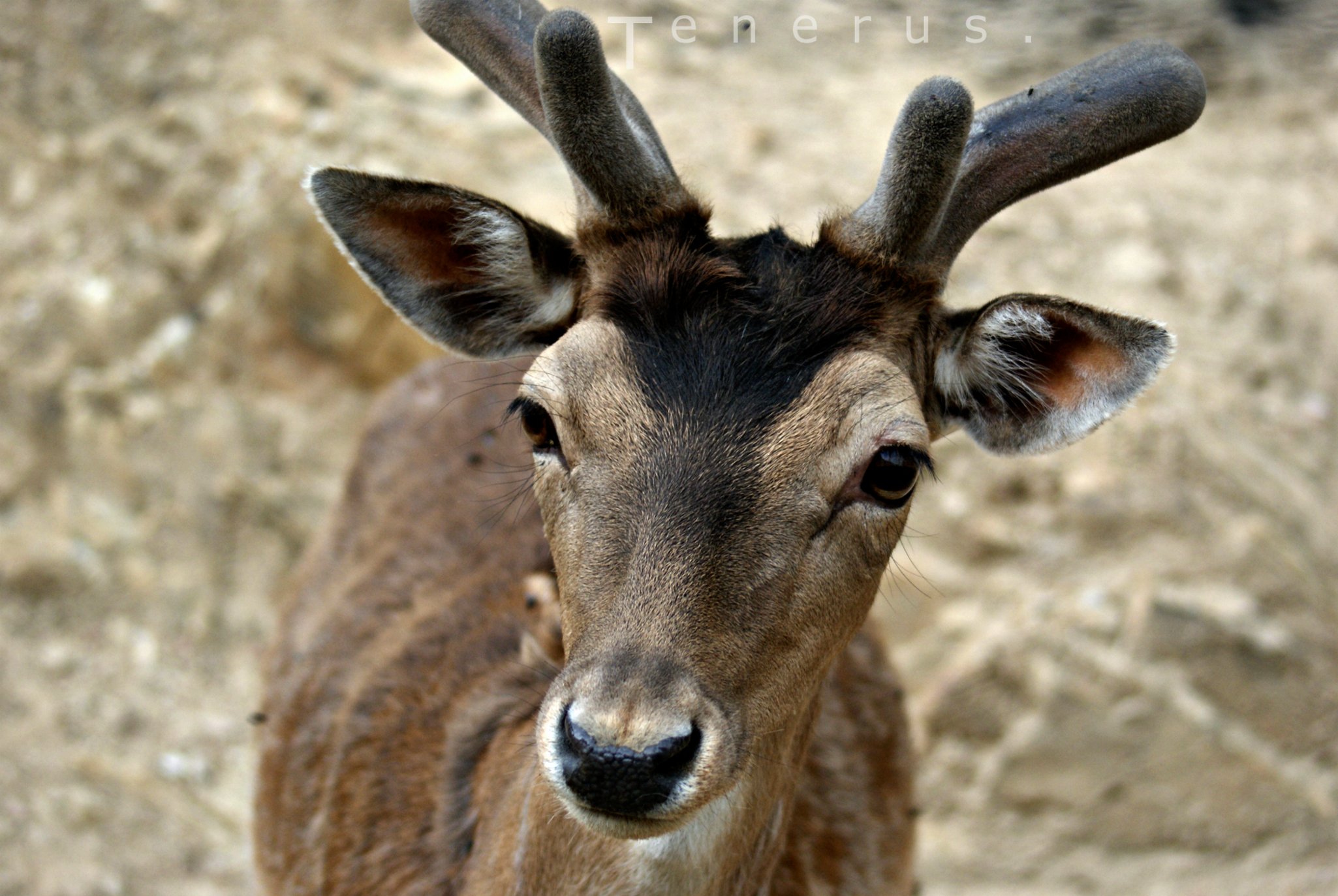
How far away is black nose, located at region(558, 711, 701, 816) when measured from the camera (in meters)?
2.35

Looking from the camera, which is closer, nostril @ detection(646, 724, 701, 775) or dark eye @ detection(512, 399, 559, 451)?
nostril @ detection(646, 724, 701, 775)

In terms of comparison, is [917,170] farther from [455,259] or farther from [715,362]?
[455,259]

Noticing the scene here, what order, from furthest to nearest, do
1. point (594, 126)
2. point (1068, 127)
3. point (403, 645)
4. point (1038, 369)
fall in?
point (403, 645) < point (1038, 369) < point (1068, 127) < point (594, 126)

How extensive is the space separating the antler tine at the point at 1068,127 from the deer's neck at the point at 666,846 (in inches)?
53.4

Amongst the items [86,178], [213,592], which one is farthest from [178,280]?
[213,592]

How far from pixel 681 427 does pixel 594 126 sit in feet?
2.64

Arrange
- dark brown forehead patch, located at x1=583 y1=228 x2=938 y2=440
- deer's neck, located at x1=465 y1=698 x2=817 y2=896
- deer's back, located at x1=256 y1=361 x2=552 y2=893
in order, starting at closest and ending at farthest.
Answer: dark brown forehead patch, located at x1=583 y1=228 x2=938 y2=440 → deer's neck, located at x1=465 y1=698 x2=817 y2=896 → deer's back, located at x1=256 y1=361 x2=552 y2=893

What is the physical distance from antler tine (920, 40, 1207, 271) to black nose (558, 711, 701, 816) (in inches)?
57.4

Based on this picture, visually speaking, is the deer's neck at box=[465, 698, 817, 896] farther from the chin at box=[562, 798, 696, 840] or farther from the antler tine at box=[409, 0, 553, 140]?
the antler tine at box=[409, 0, 553, 140]

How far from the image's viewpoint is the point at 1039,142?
10.2 feet

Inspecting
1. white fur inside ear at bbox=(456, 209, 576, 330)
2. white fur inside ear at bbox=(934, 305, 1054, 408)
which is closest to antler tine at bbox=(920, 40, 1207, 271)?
white fur inside ear at bbox=(934, 305, 1054, 408)

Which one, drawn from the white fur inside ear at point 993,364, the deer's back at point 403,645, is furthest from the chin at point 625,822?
the white fur inside ear at point 993,364

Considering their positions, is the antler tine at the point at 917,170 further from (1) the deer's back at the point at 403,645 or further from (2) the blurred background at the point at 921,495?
(2) the blurred background at the point at 921,495

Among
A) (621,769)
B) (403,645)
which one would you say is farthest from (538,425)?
(403,645)
